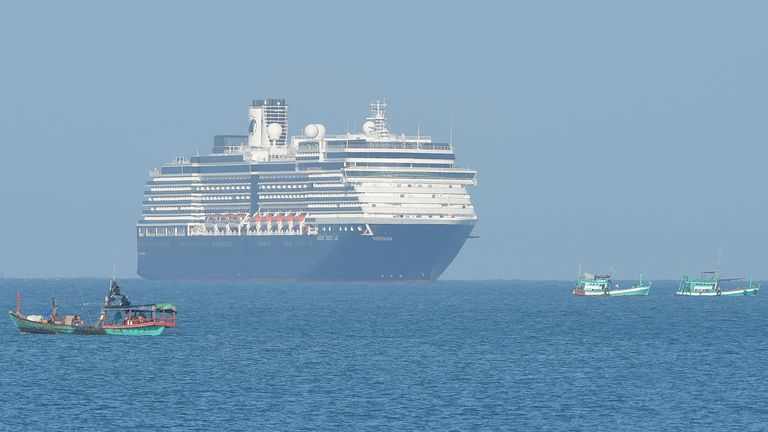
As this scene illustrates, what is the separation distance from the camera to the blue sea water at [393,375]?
68438 millimetres

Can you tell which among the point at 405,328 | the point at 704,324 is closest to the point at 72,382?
the point at 405,328

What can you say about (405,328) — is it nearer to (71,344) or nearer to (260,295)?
(71,344)

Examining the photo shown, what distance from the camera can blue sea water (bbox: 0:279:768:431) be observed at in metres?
68.4

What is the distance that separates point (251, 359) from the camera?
306ft

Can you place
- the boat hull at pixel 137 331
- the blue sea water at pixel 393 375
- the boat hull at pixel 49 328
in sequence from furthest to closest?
the boat hull at pixel 137 331 → the boat hull at pixel 49 328 → the blue sea water at pixel 393 375

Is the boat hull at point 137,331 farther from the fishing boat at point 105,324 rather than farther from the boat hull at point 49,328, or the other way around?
the boat hull at point 49,328

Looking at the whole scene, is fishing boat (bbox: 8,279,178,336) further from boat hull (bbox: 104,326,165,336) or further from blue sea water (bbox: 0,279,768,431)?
blue sea water (bbox: 0,279,768,431)

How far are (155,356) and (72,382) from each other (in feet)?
46.0

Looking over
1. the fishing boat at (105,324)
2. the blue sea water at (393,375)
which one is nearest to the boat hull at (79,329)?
the fishing boat at (105,324)

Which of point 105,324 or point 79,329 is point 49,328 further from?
point 105,324

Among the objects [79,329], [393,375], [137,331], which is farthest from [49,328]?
[393,375]

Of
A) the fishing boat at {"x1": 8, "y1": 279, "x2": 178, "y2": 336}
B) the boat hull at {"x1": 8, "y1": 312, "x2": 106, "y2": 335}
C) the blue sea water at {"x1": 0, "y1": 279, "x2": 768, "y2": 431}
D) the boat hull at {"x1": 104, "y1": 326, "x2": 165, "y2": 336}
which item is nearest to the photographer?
the blue sea water at {"x1": 0, "y1": 279, "x2": 768, "y2": 431}

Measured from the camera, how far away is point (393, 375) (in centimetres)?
8425

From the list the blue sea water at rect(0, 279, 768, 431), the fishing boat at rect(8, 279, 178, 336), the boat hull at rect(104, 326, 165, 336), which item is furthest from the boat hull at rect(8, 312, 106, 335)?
the boat hull at rect(104, 326, 165, 336)
